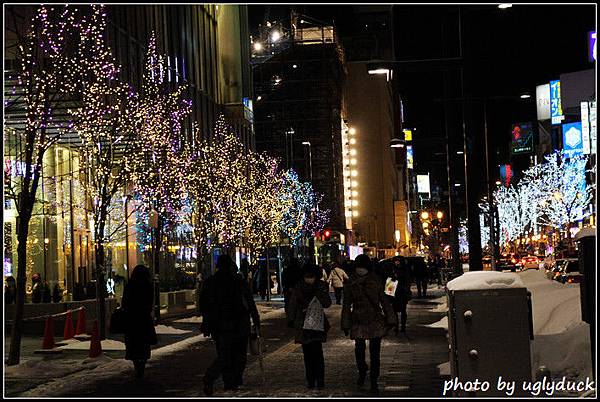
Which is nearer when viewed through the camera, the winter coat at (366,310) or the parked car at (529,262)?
the winter coat at (366,310)

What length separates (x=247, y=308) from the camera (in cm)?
1507

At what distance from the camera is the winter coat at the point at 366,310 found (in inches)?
559

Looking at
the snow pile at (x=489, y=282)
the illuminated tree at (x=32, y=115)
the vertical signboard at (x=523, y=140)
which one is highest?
the vertical signboard at (x=523, y=140)

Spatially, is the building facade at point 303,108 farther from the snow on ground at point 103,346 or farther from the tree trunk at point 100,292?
the snow on ground at point 103,346

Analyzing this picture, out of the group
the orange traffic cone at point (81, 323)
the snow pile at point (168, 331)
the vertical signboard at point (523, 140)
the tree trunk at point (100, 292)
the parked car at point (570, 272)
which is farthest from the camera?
the vertical signboard at point (523, 140)

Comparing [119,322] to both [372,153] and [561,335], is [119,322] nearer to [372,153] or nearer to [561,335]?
[561,335]

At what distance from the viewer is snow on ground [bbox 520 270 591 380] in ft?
43.2

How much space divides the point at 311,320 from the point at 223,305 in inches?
48.1

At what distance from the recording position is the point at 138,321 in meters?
17.0

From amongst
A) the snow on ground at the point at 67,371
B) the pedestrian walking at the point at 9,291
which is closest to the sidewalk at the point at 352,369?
the snow on ground at the point at 67,371

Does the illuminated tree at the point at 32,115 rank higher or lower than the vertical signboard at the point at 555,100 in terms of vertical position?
lower

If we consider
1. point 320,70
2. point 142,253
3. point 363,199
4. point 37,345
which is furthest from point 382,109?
point 37,345

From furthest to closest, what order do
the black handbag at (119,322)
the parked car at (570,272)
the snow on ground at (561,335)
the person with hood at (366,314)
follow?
1. the parked car at (570,272)
2. the black handbag at (119,322)
3. the person with hood at (366,314)
4. the snow on ground at (561,335)

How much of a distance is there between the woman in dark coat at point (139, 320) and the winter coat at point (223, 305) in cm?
273
